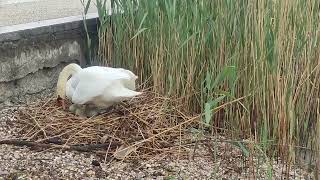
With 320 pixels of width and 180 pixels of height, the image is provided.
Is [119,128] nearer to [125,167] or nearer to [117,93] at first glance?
[117,93]

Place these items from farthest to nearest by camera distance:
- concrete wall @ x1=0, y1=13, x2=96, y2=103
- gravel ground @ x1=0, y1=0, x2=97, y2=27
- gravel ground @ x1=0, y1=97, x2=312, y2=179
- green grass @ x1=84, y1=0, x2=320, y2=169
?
gravel ground @ x1=0, y1=0, x2=97, y2=27 → concrete wall @ x1=0, y1=13, x2=96, y2=103 → green grass @ x1=84, y1=0, x2=320, y2=169 → gravel ground @ x1=0, y1=97, x2=312, y2=179

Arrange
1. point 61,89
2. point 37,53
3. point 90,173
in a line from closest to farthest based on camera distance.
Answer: point 90,173 < point 61,89 < point 37,53

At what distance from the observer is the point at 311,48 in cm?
250

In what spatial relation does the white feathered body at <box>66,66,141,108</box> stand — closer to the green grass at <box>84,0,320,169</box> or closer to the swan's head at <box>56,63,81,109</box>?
the swan's head at <box>56,63,81,109</box>

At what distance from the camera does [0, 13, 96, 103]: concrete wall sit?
2.91 m

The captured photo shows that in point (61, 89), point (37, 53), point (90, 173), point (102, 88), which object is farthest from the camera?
point (37, 53)

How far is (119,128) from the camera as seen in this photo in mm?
2553

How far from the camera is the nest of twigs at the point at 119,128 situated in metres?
2.46

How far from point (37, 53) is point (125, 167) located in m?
0.95

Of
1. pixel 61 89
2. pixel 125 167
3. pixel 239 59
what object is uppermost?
pixel 239 59

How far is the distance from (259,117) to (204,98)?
0.28 metres

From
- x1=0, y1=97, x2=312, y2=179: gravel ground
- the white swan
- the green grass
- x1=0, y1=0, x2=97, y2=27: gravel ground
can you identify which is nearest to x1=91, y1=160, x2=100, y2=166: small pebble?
x1=0, y1=97, x2=312, y2=179: gravel ground

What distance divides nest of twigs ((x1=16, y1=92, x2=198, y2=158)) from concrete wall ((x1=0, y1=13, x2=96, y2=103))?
238mm

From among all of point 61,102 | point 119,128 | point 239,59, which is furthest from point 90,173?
point 239,59
